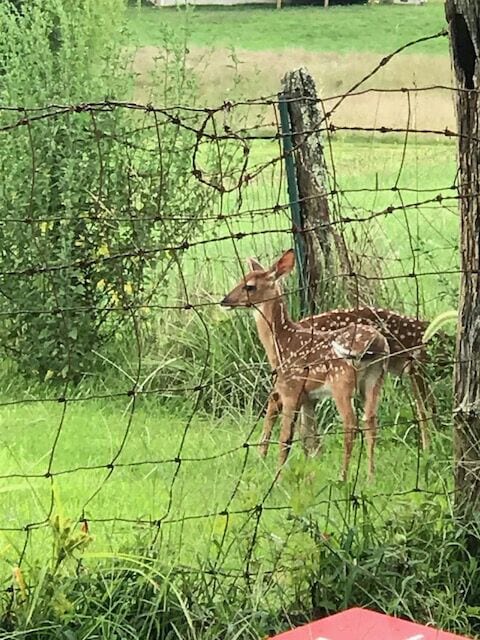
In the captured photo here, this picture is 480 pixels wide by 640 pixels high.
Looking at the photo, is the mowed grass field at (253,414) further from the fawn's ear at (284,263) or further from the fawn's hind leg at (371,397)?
the fawn's ear at (284,263)

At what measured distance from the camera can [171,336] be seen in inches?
214

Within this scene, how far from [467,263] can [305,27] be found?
14.0ft

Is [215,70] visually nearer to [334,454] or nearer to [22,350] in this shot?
[22,350]

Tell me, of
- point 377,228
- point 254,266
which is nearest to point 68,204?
point 377,228

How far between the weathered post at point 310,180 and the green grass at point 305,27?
1.37m

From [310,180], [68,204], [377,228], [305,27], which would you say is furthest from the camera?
[305,27]

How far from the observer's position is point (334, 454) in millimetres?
4145

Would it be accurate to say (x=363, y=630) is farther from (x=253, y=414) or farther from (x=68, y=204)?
(x=68, y=204)

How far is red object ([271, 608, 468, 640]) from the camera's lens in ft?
8.30

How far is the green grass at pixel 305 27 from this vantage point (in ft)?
22.6

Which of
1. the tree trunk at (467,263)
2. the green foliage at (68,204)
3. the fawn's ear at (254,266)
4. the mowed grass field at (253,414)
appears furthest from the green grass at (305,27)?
the tree trunk at (467,263)

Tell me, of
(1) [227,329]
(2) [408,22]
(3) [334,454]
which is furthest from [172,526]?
(2) [408,22]

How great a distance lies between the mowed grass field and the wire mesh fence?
0.01m

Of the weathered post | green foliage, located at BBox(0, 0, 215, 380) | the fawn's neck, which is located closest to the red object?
the fawn's neck
